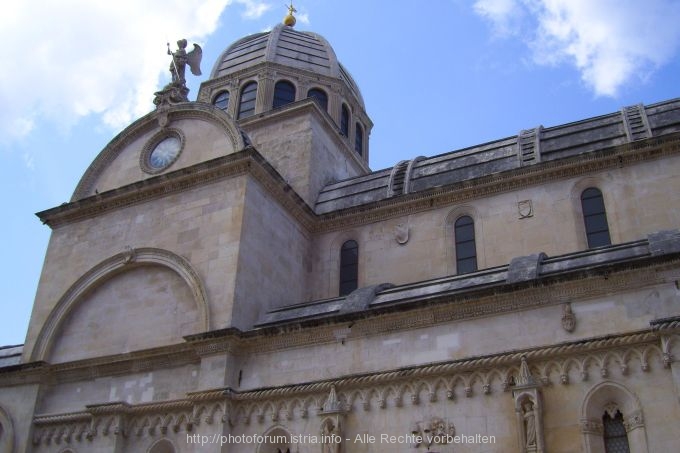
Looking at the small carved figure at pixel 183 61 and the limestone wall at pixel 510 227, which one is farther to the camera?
the small carved figure at pixel 183 61

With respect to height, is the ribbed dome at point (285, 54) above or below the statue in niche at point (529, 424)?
above

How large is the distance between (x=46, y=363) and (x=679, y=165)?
63.1 feet

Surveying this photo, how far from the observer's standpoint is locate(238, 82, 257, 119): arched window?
31734 millimetres

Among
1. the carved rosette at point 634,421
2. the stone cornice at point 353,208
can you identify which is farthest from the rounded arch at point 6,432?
the carved rosette at point 634,421

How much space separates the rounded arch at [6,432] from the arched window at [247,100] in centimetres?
1528

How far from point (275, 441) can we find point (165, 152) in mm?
11142

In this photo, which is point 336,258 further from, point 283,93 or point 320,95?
point 320,95

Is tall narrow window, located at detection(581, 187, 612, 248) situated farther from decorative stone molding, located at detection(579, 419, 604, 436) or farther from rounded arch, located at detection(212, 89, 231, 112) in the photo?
rounded arch, located at detection(212, 89, 231, 112)

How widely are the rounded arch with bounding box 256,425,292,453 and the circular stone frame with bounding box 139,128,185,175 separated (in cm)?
1013

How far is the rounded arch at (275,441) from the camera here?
1786cm

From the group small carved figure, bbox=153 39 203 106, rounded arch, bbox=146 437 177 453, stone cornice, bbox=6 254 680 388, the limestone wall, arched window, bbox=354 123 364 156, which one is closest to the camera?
stone cornice, bbox=6 254 680 388

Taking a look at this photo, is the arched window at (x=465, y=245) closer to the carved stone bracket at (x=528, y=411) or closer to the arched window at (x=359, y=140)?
the carved stone bracket at (x=528, y=411)

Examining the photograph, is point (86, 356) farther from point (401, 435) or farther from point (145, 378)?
point (401, 435)

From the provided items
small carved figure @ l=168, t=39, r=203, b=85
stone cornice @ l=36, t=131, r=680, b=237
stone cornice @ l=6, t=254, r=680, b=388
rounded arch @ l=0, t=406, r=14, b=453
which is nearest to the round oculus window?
stone cornice @ l=36, t=131, r=680, b=237
